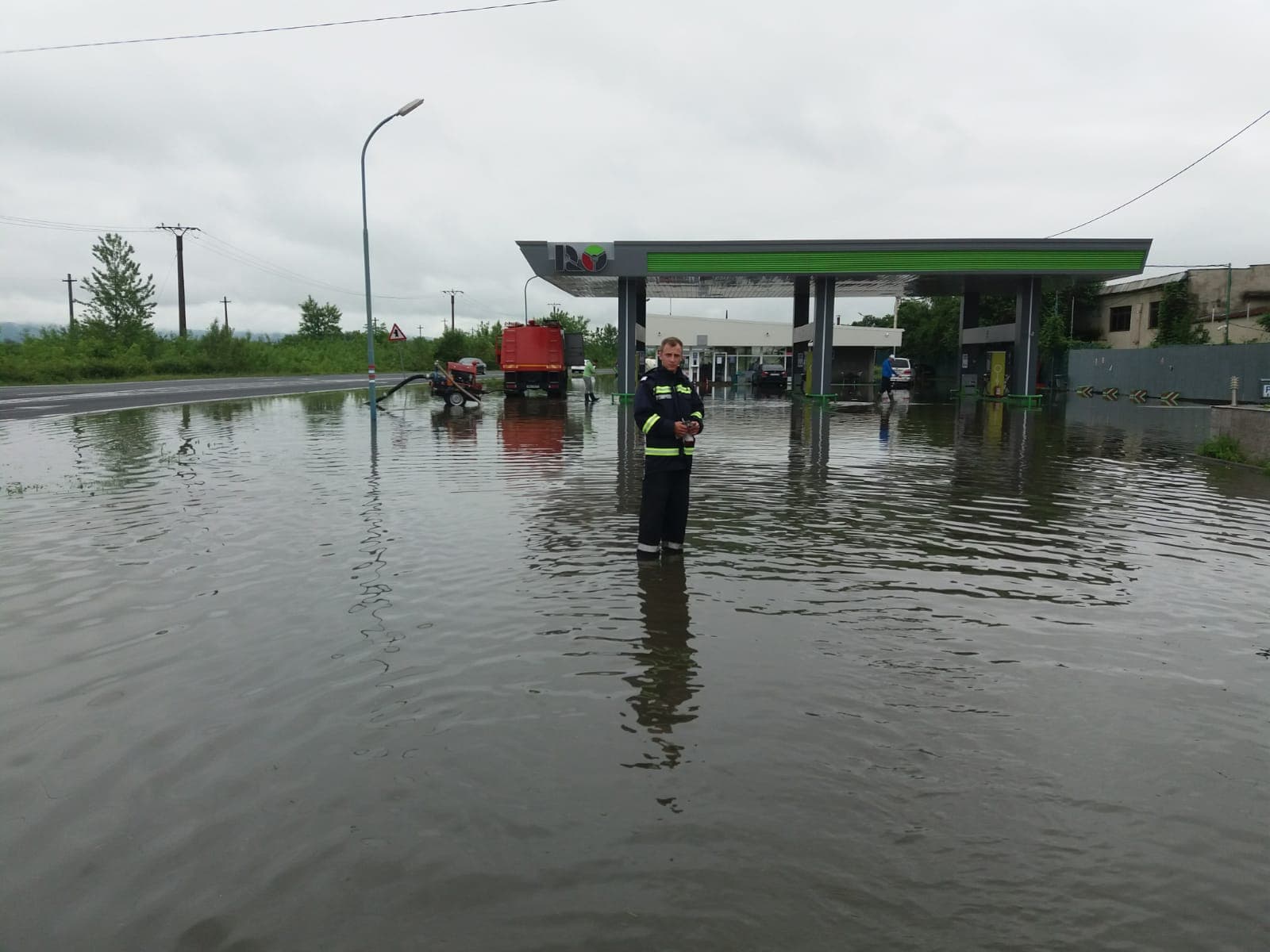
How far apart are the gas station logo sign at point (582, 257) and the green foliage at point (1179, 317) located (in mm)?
28721

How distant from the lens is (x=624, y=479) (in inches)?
499

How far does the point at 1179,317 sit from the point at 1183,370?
994cm

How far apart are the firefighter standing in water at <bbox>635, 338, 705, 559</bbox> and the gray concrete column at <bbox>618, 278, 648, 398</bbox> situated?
24.3m

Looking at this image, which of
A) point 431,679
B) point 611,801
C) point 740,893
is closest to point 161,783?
point 431,679

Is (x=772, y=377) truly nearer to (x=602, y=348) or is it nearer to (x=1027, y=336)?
(x=1027, y=336)

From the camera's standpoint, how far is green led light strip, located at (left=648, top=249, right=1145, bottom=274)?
30.8 m

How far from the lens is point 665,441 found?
766 centimetres

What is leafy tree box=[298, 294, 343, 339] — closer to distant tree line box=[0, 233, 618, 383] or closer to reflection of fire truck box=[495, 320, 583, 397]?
distant tree line box=[0, 233, 618, 383]

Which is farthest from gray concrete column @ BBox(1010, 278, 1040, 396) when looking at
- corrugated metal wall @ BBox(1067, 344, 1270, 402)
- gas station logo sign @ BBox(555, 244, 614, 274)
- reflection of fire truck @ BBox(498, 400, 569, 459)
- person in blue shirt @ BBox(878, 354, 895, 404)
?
reflection of fire truck @ BBox(498, 400, 569, 459)

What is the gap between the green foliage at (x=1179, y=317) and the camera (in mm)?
42406

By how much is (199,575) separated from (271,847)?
4428mm

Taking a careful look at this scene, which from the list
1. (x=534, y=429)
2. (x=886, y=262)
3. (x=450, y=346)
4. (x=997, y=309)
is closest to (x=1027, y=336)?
(x=886, y=262)

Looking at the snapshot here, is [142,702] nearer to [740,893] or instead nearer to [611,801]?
[611,801]

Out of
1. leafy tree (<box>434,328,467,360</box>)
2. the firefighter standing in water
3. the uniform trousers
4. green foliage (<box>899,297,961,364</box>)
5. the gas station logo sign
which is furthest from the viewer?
leafy tree (<box>434,328,467,360</box>)
